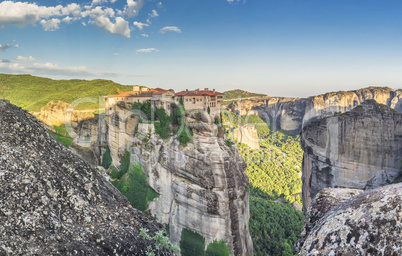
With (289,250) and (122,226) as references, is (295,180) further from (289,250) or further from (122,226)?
(122,226)

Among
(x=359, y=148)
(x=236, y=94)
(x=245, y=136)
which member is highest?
(x=236, y=94)

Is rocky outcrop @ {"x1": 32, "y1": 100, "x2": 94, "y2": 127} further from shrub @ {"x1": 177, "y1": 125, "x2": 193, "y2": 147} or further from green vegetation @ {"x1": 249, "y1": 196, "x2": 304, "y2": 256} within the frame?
green vegetation @ {"x1": 249, "y1": 196, "x2": 304, "y2": 256}

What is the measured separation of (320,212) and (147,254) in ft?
10.2

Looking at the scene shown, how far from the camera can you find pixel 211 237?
1902 centimetres

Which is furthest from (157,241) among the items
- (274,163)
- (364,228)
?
(274,163)

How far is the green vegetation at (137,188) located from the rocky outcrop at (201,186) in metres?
0.66

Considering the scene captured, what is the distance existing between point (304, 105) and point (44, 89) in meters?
72.1

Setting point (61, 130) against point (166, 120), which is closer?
point (166, 120)

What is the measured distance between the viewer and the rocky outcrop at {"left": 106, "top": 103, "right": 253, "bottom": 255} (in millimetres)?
18938

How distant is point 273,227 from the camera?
27.0 meters

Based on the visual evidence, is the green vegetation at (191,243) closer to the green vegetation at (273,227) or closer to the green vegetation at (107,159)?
the green vegetation at (273,227)

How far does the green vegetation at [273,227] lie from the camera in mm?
24078

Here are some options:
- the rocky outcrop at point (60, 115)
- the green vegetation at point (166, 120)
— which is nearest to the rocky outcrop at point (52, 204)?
the green vegetation at point (166, 120)

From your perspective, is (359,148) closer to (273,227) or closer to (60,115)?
(273,227)
